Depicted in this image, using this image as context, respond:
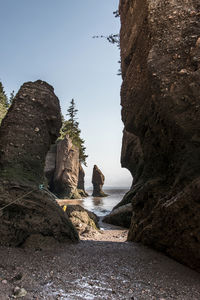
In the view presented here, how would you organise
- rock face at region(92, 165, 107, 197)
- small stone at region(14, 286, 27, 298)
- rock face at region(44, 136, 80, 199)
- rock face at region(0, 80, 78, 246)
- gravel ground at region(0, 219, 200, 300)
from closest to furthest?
small stone at region(14, 286, 27, 298), gravel ground at region(0, 219, 200, 300), rock face at region(0, 80, 78, 246), rock face at region(44, 136, 80, 199), rock face at region(92, 165, 107, 197)

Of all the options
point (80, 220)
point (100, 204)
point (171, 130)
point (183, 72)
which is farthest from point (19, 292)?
point (100, 204)

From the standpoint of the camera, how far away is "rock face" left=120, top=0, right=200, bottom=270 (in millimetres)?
3242

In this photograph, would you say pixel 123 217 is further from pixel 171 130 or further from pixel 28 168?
pixel 171 130

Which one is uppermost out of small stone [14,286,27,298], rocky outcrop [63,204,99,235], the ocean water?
small stone [14,286,27,298]

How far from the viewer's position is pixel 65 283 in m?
2.41

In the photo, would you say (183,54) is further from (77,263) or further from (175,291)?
(77,263)

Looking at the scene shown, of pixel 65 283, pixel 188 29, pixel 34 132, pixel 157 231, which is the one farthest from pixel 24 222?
pixel 188 29

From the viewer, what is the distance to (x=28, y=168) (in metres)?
4.57

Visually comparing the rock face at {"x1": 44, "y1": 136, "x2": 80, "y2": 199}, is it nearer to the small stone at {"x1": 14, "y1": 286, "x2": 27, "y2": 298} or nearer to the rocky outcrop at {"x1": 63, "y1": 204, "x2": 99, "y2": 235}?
the rocky outcrop at {"x1": 63, "y1": 204, "x2": 99, "y2": 235}

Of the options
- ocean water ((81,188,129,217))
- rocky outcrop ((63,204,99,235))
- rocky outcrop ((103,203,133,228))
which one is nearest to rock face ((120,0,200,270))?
rocky outcrop ((63,204,99,235))

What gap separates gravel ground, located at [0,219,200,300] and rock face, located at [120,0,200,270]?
1.67 feet

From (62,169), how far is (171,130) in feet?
105

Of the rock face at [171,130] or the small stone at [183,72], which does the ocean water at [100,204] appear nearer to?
the rock face at [171,130]

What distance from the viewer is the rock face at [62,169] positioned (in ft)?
112
